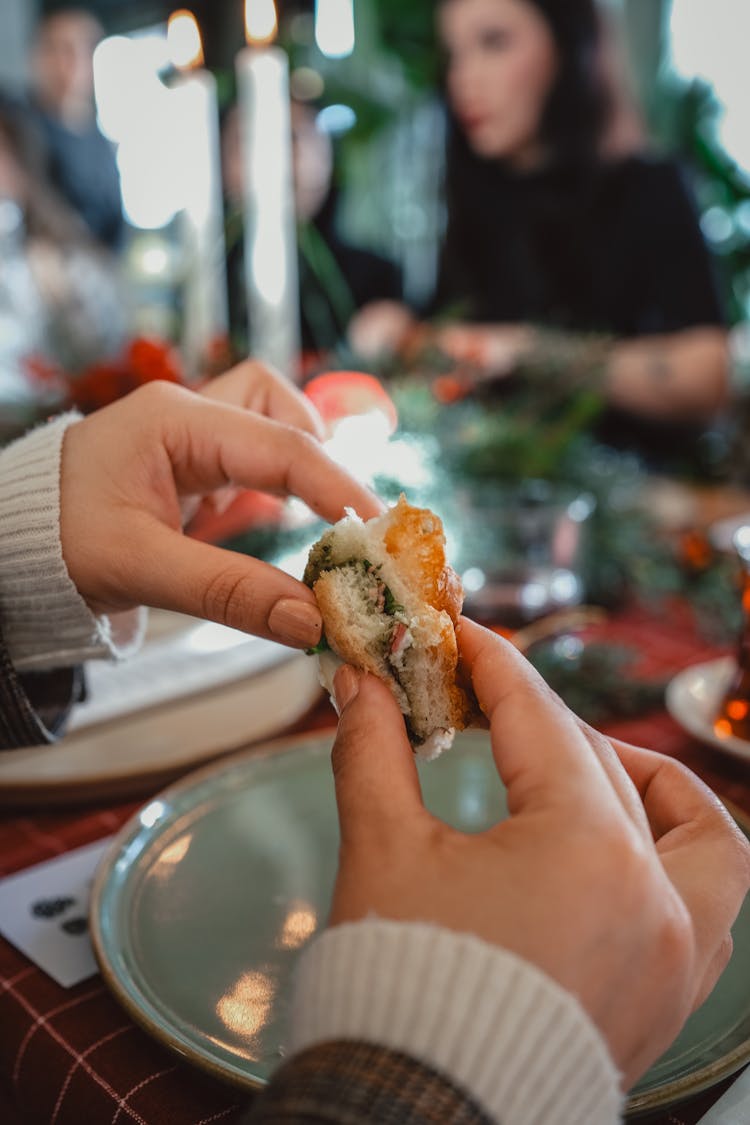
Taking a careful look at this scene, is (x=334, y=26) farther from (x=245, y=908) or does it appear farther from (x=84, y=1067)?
(x=84, y=1067)

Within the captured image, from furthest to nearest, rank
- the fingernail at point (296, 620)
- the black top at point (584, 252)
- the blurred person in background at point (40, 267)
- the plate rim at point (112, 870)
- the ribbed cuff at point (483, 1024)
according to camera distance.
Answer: the black top at point (584, 252) → the blurred person in background at point (40, 267) → the fingernail at point (296, 620) → the plate rim at point (112, 870) → the ribbed cuff at point (483, 1024)

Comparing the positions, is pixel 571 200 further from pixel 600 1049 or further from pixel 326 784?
pixel 600 1049

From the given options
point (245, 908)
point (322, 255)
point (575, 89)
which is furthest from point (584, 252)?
point (245, 908)

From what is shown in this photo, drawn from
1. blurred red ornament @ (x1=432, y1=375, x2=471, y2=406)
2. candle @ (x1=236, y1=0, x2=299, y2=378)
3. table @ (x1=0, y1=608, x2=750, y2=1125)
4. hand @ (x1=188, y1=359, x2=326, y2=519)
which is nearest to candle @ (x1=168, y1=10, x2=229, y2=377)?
candle @ (x1=236, y1=0, x2=299, y2=378)

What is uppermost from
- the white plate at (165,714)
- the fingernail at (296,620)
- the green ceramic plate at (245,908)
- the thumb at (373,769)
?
the fingernail at (296,620)

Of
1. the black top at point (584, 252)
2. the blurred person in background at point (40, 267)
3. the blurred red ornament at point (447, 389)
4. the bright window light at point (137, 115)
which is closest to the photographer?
the blurred red ornament at point (447, 389)

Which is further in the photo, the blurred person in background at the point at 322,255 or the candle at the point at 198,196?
the blurred person in background at the point at 322,255

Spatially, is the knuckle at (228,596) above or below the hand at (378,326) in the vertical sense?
above

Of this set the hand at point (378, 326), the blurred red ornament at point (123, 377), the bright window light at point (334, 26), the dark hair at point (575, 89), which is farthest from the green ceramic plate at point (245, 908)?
the bright window light at point (334, 26)

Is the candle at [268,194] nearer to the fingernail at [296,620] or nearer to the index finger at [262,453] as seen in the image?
the index finger at [262,453]
